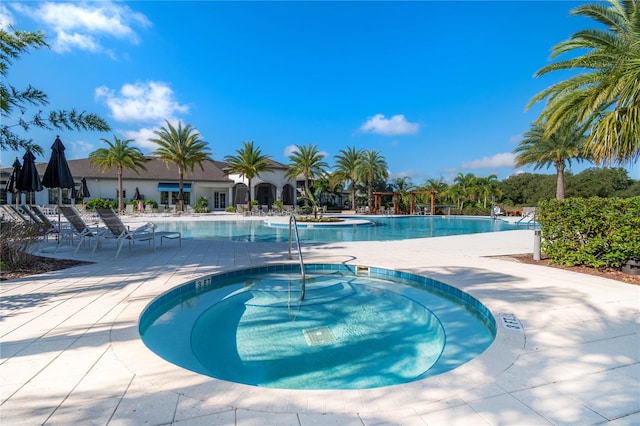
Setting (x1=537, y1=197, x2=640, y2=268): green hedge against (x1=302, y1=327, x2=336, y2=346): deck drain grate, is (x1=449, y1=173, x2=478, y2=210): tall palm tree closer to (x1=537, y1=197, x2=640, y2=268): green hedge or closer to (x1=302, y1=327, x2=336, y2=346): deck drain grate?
(x1=537, y1=197, x2=640, y2=268): green hedge

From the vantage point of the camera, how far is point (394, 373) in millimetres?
3721

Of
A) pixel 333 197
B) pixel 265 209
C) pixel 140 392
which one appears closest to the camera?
pixel 140 392

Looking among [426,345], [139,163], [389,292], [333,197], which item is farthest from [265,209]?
[426,345]

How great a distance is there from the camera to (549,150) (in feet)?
84.0

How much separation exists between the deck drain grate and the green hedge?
6.38 metres

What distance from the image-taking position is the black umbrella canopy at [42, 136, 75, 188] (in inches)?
356

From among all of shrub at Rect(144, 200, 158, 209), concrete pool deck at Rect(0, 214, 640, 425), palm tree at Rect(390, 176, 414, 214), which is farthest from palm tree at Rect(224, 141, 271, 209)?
concrete pool deck at Rect(0, 214, 640, 425)

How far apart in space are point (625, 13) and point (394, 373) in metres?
10.3

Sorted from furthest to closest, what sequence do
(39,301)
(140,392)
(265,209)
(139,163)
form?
(265,209), (139,163), (39,301), (140,392)

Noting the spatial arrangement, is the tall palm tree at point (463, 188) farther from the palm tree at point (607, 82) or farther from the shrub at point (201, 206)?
the palm tree at point (607, 82)

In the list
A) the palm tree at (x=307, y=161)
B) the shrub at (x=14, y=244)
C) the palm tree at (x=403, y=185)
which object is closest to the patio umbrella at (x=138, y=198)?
the palm tree at (x=307, y=161)

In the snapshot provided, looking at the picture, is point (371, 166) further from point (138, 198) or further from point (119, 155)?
point (119, 155)

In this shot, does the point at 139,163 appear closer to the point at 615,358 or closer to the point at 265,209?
the point at 265,209

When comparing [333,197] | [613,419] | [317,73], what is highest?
[317,73]
